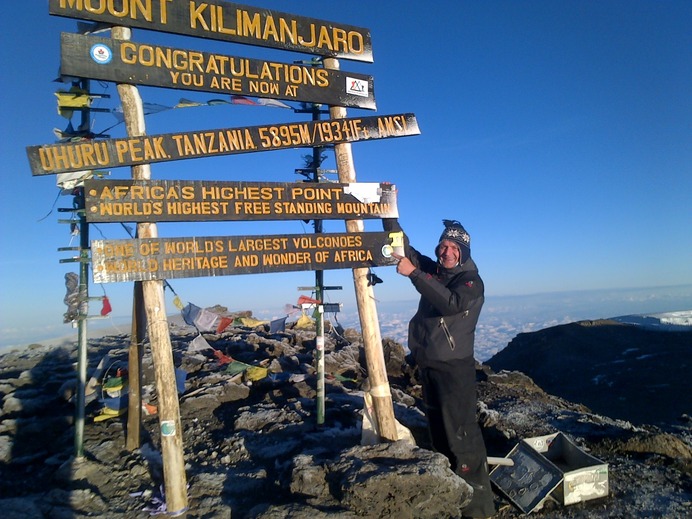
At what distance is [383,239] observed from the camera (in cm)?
548

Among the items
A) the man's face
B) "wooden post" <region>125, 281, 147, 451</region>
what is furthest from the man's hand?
"wooden post" <region>125, 281, 147, 451</region>

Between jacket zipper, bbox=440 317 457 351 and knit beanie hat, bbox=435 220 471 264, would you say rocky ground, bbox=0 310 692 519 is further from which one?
knit beanie hat, bbox=435 220 471 264

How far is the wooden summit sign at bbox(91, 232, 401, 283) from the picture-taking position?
427cm

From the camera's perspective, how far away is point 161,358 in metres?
4.46

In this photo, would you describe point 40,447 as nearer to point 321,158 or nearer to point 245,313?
point 321,158

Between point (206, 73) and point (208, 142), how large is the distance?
2.34 ft

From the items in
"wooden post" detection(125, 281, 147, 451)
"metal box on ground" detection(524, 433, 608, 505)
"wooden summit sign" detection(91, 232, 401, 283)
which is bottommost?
"metal box on ground" detection(524, 433, 608, 505)

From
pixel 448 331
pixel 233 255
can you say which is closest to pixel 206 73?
pixel 233 255

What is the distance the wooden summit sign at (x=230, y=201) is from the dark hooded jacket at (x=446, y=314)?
1059 millimetres

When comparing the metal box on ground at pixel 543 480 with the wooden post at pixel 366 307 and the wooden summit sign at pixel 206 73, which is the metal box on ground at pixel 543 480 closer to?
the wooden post at pixel 366 307

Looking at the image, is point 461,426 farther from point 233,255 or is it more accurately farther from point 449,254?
point 233,255

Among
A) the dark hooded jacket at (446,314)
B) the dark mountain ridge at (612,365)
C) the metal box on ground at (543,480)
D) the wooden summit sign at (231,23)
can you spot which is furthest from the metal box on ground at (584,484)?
the wooden summit sign at (231,23)

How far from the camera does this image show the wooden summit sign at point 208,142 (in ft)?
13.7

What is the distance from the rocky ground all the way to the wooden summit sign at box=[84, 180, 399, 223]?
253 centimetres
